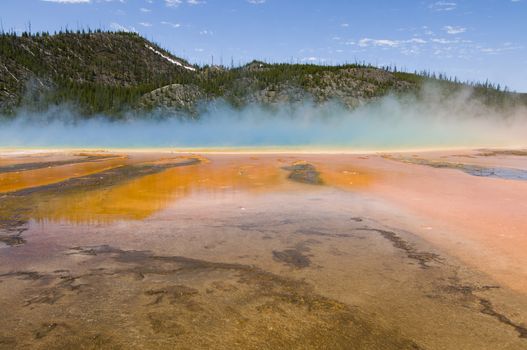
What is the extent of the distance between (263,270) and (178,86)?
8590cm

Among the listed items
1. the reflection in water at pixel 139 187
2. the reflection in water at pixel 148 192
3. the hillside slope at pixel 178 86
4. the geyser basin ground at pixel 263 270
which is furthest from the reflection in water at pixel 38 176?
the hillside slope at pixel 178 86

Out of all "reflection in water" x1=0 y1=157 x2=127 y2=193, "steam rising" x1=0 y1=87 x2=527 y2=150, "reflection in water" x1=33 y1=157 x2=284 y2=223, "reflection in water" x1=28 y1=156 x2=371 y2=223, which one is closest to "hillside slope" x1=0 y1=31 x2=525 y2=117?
"steam rising" x1=0 y1=87 x2=527 y2=150

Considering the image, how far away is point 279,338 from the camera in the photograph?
3.50 meters

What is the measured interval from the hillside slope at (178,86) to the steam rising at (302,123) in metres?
3.54

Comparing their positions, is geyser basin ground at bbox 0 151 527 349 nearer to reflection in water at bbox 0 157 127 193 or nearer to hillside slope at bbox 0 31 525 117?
reflection in water at bbox 0 157 127 193

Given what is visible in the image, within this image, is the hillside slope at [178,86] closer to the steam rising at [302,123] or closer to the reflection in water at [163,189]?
the steam rising at [302,123]

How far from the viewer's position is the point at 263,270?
511cm

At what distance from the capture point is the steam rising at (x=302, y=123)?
63.8 m

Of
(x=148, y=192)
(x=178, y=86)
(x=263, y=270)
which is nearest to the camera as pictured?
(x=263, y=270)

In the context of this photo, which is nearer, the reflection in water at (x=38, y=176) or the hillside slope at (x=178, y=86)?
the reflection in water at (x=38, y=176)

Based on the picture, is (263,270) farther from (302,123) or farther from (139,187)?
(302,123)

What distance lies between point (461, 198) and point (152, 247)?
7316mm

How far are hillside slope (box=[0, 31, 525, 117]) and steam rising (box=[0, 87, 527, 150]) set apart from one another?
3537 millimetres

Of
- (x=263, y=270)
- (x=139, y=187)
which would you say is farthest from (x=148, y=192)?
(x=263, y=270)
